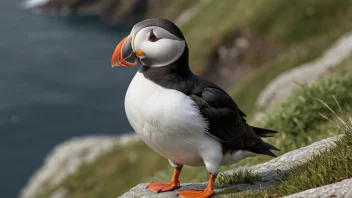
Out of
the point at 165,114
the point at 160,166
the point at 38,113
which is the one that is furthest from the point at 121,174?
the point at 38,113

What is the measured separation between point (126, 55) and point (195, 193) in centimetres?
222

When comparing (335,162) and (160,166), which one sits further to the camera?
(160,166)

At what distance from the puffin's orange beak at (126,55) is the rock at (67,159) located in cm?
2795

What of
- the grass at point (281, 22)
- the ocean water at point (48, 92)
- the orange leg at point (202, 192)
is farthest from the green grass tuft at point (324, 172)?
the ocean water at point (48, 92)

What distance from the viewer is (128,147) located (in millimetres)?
33688

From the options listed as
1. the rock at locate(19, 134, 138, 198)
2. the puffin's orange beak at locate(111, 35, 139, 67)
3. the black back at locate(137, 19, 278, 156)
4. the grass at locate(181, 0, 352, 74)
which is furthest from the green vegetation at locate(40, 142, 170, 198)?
the puffin's orange beak at locate(111, 35, 139, 67)

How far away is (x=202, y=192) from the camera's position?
309 inches

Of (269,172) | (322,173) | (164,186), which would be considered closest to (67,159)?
(164,186)

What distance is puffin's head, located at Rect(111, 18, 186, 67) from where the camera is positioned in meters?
7.52

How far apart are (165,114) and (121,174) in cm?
2100

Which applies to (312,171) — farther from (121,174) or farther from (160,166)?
(121,174)

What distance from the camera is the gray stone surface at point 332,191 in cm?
581

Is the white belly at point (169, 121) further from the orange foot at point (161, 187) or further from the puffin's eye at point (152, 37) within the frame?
the orange foot at point (161, 187)

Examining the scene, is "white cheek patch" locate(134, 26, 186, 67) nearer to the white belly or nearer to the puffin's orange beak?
the puffin's orange beak
